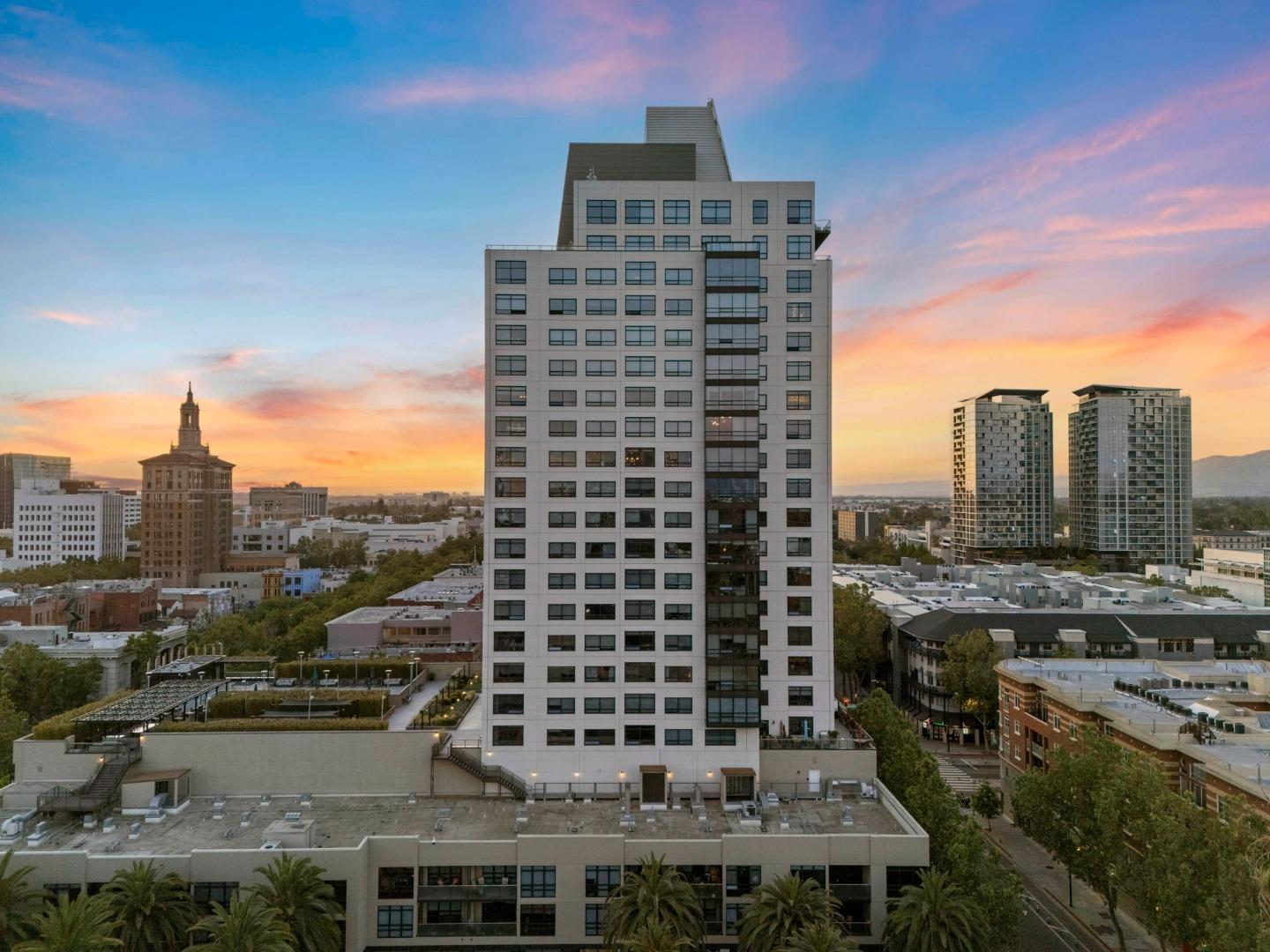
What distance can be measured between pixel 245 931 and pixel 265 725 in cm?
2193

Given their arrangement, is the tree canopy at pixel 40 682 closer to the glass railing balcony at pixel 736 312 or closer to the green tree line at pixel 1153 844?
the glass railing balcony at pixel 736 312

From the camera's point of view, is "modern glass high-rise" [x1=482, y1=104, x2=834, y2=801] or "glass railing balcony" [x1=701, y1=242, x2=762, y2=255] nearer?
"modern glass high-rise" [x1=482, y1=104, x2=834, y2=801]

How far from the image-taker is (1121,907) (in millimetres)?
53875

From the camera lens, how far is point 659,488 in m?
57.9

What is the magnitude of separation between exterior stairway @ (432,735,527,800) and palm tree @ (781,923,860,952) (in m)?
22.8

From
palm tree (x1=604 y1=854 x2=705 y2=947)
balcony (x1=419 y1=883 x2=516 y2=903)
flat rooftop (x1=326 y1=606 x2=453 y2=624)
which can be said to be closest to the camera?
palm tree (x1=604 y1=854 x2=705 y2=947)

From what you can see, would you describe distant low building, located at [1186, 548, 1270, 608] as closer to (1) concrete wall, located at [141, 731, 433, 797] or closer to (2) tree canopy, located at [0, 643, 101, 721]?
(1) concrete wall, located at [141, 731, 433, 797]

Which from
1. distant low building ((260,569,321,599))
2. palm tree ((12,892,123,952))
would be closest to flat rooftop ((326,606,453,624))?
palm tree ((12,892,123,952))

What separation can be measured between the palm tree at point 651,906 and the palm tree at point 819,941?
508 cm

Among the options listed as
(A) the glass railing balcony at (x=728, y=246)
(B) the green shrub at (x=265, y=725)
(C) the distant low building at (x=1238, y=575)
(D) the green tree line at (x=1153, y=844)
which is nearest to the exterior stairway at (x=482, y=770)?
(B) the green shrub at (x=265, y=725)

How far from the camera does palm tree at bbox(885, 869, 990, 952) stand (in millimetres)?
38625

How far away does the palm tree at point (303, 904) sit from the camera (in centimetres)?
3862

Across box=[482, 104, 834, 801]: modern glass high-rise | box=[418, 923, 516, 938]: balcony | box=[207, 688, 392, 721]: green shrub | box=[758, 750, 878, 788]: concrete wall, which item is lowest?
box=[418, 923, 516, 938]: balcony

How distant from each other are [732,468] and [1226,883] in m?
34.6
